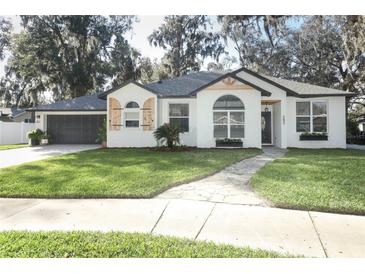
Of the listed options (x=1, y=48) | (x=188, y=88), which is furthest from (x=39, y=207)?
(x=1, y=48)

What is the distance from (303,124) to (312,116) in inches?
24.1

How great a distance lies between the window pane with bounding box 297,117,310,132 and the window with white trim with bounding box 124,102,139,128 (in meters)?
8.64

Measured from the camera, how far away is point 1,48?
23.3 metres

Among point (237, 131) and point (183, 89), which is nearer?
point (237, 131)

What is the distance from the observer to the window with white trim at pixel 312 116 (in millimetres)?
14570

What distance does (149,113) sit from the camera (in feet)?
47.2

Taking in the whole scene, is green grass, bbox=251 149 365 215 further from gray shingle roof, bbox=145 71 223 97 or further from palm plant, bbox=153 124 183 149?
gray shingle roof, bbox=145 71 223 97

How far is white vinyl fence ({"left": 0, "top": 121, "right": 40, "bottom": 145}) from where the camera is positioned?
63.6 ft

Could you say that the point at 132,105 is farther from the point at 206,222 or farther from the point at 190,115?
the point at 206,222

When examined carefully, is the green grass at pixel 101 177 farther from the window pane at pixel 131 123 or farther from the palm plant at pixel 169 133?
the window pane at pixel 131 123

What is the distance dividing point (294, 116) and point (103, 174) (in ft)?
36.5

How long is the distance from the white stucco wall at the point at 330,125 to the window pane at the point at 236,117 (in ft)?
9.59

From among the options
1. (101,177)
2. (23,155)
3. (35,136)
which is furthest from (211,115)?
(35,136)
